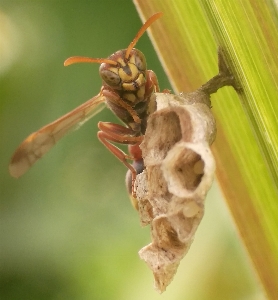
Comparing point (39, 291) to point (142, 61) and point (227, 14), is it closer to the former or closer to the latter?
point (142, 61)

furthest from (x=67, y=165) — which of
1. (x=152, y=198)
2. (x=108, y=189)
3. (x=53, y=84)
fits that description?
(x=152, y=198)

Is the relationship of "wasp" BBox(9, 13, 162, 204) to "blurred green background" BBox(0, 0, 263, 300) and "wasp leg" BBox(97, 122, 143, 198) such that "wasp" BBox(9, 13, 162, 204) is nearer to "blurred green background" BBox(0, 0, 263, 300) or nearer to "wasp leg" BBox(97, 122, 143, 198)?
"wasp leg" BBox(97, 122, 143, 198)

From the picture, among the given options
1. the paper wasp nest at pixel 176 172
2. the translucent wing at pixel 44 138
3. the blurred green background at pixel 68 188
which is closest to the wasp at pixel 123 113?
the translucent wing at pixel 44 138

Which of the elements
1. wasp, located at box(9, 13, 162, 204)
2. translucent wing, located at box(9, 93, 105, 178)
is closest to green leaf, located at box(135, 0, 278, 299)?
wasp, located at box(9, 13, 162, 204)

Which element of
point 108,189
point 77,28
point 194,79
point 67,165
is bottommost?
point 108,189

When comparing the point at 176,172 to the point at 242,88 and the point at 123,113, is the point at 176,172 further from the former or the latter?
the point at 123,113

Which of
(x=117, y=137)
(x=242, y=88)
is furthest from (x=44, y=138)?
(x=242, y=88)
